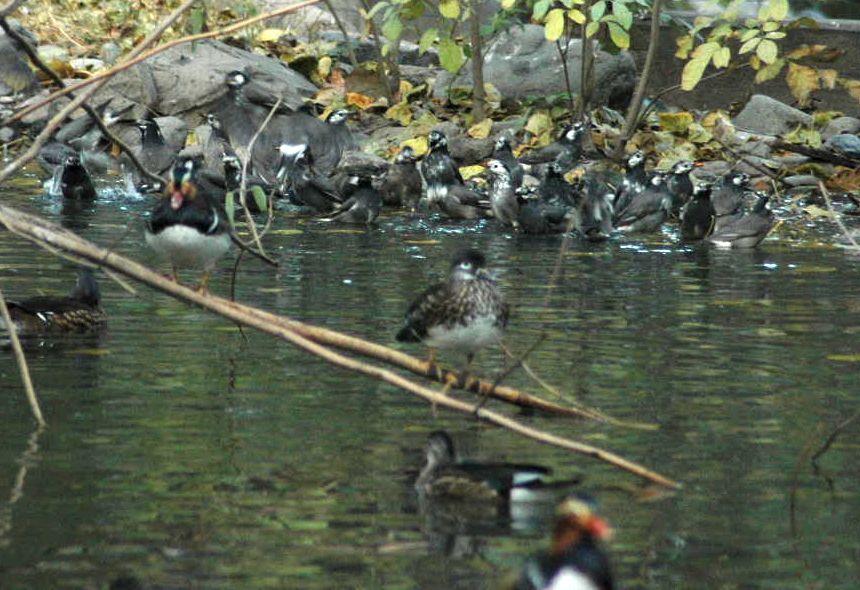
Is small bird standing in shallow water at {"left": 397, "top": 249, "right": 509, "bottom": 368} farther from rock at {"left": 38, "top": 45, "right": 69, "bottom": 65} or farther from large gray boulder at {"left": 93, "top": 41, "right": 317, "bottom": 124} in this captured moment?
rock at {"left": 38, "top": 45, "right": 69, "bottom": 65}

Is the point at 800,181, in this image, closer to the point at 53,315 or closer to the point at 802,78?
the point at 802,78

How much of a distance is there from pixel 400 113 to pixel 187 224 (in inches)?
471

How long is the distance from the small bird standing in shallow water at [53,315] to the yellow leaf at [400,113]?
1105cm

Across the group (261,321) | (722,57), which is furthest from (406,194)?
(261,321)

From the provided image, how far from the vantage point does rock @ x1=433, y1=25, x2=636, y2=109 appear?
21.7 metres

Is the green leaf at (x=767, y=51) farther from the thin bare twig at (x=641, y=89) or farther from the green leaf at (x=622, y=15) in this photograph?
the thin bare twig at (x=641, y=89)

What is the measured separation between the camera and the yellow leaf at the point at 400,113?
2119 centimetres

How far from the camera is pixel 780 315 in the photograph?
11.3 metres

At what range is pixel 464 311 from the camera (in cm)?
834

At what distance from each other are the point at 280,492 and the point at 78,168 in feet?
35.8

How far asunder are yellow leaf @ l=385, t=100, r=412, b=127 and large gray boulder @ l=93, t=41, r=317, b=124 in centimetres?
104

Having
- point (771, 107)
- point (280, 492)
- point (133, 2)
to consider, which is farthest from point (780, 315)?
point (133, 2)

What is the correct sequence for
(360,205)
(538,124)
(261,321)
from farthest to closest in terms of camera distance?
(538,124), (360,205), (261,321)

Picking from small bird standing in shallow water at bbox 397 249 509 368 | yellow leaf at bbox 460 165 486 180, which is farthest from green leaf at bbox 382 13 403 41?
small bird standing in shallow water at bbox 397 249 509 368
